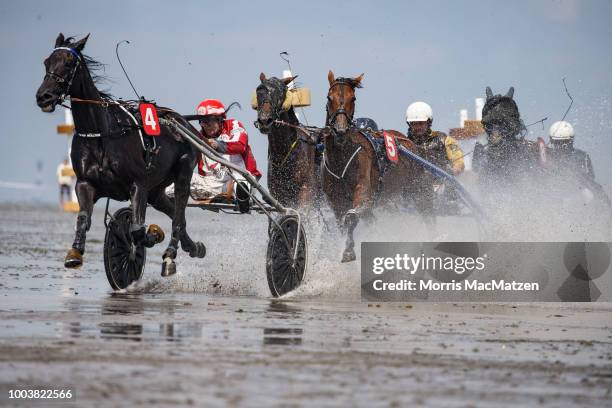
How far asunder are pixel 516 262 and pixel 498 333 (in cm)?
437

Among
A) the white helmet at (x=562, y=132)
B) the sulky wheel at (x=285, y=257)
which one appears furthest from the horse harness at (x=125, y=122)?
the white helmet at (x=562, y=132)

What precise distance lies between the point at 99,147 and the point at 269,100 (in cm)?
246

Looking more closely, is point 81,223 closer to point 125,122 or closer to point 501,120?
point 125,122

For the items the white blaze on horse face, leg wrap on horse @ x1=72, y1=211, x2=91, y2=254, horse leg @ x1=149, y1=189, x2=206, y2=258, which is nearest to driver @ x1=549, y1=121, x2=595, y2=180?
the white blaze on horse face

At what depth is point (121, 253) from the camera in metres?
15.4

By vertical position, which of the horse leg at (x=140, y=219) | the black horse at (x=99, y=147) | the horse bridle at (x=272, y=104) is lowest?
the horse leg at (x=140, y=219)

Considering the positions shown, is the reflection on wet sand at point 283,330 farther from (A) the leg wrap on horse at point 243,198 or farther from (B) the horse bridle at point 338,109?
(B) the horse bridle at point 338,109

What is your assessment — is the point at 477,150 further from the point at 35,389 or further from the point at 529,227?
the point at 35,389

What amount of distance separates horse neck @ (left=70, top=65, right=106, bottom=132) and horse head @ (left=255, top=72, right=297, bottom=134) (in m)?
2.12

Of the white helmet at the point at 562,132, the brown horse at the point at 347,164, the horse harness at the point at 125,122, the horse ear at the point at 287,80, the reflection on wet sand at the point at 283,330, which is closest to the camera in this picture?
the reflection on wet sand at the point at 283,330

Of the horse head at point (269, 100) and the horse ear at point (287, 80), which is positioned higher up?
the horse ear at point (287, 80)

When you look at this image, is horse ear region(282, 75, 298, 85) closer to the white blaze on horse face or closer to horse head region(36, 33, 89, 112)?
the white blaze on horse face

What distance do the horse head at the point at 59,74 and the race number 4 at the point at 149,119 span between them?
2.78 ft

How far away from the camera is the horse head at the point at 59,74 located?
13836 mm
